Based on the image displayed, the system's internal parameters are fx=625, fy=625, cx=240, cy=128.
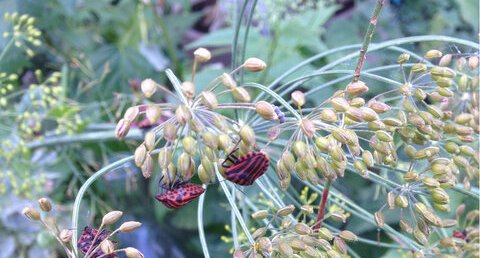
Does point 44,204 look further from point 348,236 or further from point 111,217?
point 348,236

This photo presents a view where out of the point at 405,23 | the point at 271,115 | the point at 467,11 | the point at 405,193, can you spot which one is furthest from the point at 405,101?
the point at 405,23

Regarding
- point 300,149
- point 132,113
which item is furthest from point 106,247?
point 300,149

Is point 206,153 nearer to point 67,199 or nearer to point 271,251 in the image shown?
point 271,251

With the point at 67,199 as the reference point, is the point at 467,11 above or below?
above

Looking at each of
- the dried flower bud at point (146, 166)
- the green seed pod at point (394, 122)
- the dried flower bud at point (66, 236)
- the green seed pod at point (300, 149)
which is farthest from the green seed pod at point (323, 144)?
the dried flower bud at point (66, 236)

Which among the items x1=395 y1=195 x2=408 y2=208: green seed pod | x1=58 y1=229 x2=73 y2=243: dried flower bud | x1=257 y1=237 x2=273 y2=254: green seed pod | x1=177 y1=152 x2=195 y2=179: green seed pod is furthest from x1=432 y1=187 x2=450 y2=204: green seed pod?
x1=58 y1=229 x2=73 y2=243: dried flower bud

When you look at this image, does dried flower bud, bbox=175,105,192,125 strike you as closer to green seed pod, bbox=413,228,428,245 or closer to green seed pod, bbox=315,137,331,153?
green seed pod, bbox=315,137,331,153
